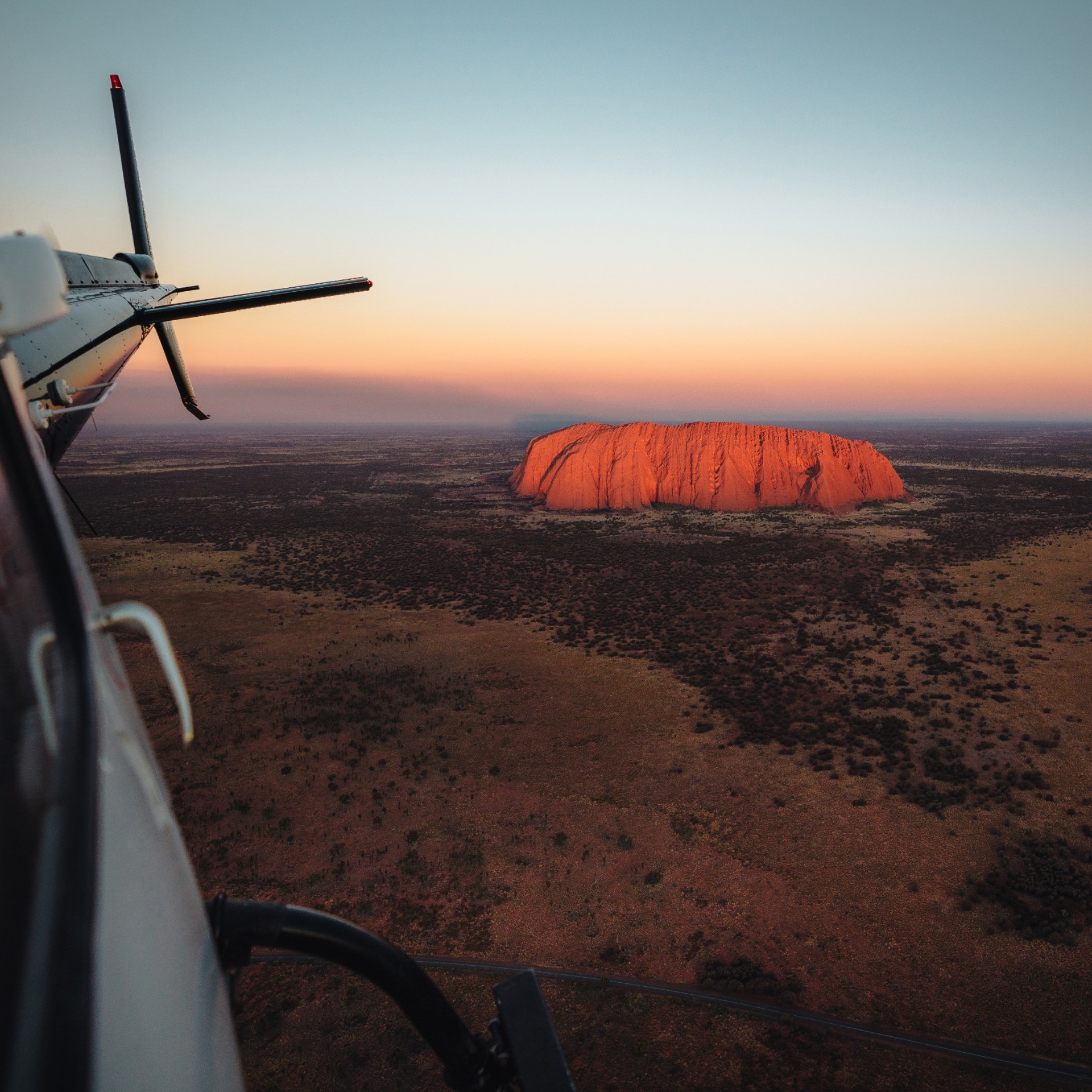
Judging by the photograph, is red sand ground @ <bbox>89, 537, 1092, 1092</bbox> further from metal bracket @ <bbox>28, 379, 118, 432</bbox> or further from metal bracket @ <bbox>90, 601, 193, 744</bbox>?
metal bracket @ <bbox>90, 601, 193, 744</bbox>

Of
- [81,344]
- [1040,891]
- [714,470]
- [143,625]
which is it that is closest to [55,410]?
[143,625]

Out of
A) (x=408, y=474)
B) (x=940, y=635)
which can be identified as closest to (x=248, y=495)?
(x=408, y=474)

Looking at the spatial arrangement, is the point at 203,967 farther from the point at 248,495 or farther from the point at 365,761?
the point at 248,495

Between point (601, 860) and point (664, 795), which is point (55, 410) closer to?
point (601, 860)

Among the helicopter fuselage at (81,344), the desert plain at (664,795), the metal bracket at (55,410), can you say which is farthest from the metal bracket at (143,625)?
the desert plain at (664,795)

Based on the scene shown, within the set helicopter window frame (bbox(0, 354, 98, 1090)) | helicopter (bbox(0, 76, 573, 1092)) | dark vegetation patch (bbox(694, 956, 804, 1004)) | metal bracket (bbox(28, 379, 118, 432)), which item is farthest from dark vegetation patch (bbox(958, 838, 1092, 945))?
metal bracket (bbox(28, 379, 118, 432))
